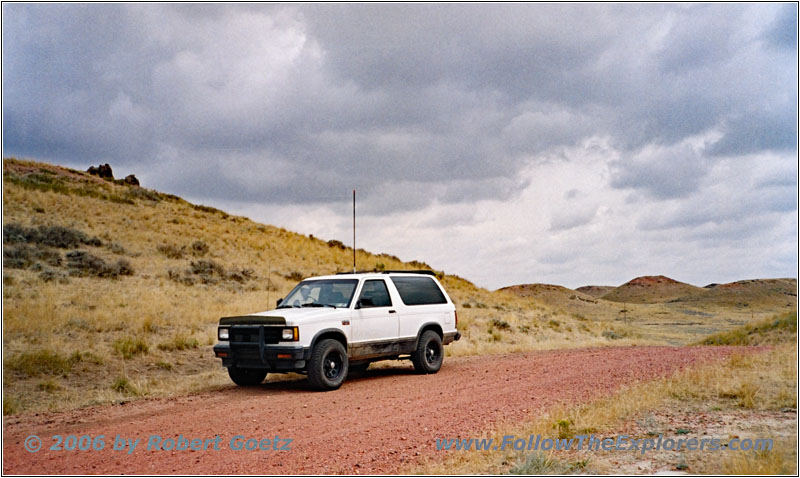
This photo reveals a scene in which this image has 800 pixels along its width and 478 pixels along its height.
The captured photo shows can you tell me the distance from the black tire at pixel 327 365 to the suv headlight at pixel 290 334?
475 mm

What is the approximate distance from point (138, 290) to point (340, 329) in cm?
1581

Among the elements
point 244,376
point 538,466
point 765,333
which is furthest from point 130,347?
point 765,333

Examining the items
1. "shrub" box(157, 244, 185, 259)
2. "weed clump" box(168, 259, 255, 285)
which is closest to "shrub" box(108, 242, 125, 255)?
"shrub" box(157, 244, 185, 259)

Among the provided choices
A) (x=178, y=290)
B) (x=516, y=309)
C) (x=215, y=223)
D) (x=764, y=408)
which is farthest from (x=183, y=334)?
(x=215, y=223)

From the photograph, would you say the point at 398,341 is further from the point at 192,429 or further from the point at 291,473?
the point at 291,473

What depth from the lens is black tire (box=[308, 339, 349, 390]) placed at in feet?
39.1

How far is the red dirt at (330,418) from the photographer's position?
287 inches

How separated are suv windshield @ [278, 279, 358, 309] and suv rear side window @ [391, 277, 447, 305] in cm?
123

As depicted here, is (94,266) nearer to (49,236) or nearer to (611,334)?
(49,236)

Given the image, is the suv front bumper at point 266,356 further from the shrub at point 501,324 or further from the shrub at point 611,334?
the shrub at point 611,334

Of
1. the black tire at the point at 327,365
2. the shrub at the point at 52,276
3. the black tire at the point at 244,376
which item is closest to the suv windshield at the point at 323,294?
the black tire at the point at 327,365

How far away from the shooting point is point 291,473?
6.77 metres

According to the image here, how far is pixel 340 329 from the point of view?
12.5 meters

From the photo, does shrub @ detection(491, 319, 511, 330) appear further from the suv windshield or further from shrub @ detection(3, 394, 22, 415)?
shrub @ detection(3, 394, 22, 415)
